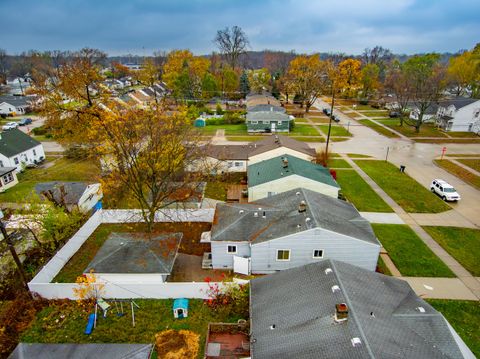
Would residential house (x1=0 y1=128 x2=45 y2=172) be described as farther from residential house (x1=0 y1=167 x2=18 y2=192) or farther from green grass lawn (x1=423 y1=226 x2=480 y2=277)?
green grass lawn (x1=423 y1=226 x2=480 y2=277)

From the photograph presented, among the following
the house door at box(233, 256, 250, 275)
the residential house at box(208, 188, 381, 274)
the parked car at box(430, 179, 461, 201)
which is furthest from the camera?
the parked car at box(430, 179, 461, 201)

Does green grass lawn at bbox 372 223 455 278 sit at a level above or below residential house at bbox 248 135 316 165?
below

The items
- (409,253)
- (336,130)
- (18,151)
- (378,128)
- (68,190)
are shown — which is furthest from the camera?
(378,128)

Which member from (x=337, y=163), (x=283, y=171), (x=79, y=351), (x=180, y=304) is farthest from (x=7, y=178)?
(x=337, y=163)

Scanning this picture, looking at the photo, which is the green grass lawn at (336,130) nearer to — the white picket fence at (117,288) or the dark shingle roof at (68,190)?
the dark shingle roof at (68,190)

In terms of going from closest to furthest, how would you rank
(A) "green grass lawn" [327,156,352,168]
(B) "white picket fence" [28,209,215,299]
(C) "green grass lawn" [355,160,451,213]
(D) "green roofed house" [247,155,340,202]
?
(B) "white picket fence" [28,209,215,299] → (D) "green roofed house" [247,155,340,202] → (C) "green grass lawn" [355,160,451,213] → (A) "green grass lawn" [327,156,352,168]

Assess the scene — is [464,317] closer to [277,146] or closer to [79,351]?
[79,351]

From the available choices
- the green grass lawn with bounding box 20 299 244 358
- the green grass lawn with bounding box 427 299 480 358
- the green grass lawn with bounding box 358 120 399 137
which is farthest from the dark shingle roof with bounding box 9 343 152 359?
the green grass lawn with bounding box 358 120 399 137
